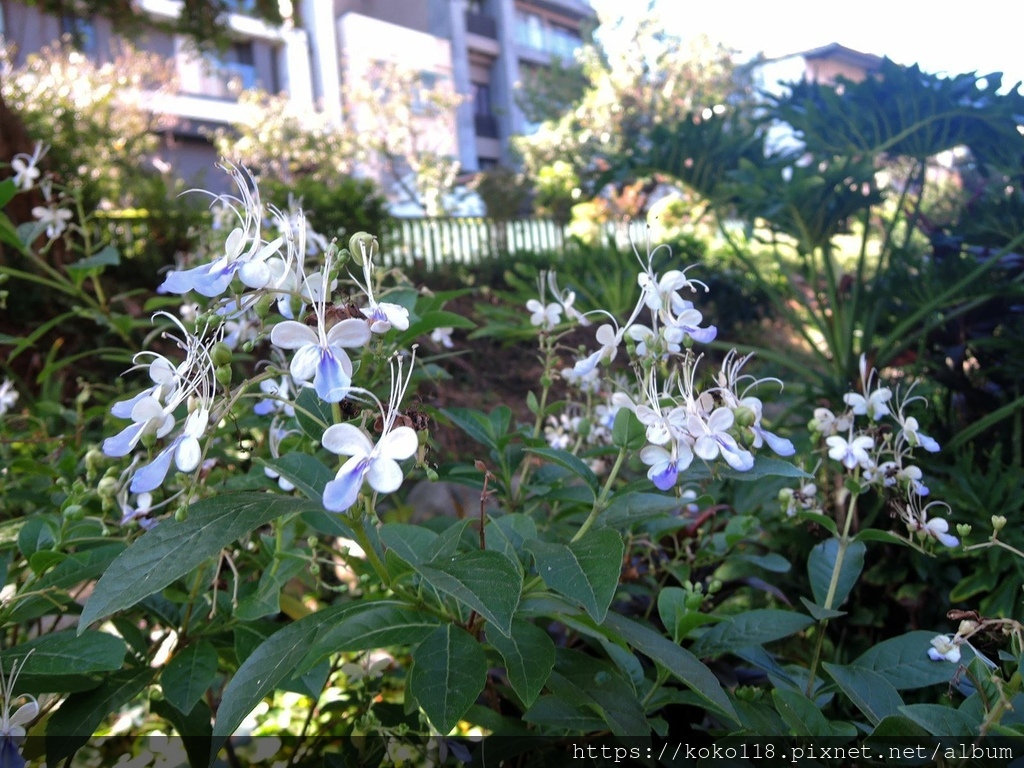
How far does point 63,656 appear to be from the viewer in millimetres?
729

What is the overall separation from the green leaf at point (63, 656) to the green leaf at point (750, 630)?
66 cm

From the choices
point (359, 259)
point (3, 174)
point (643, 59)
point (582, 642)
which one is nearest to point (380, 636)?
point (359, 259)

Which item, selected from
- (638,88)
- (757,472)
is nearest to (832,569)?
(757,472)

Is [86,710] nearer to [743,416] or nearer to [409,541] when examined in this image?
[409,541]

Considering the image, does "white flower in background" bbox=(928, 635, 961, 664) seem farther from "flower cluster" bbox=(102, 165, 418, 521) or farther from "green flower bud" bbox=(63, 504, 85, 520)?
"green flower bud" bbox=(63, 504, 85, 520)

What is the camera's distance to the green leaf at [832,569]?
3.29 feet

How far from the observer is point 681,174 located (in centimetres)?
286

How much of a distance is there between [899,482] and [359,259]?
2.77 ft

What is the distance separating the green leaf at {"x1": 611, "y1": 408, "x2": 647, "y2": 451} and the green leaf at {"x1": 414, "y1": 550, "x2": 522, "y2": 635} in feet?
0.69

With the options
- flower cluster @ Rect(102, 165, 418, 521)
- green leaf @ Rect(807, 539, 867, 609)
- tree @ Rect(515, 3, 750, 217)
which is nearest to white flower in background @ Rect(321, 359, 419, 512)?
flower cluster @ Rect(102, 165, 418, 521)

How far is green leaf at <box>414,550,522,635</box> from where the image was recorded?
0.56 meters

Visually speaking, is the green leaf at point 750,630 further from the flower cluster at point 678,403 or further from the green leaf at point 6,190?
the green leaf at point 6,190

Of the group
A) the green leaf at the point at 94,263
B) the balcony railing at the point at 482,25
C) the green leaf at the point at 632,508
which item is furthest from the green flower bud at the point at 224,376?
the balcony railing at the point at 482,25

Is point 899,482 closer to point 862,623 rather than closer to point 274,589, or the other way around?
point 862,623
